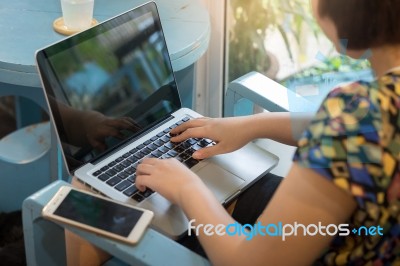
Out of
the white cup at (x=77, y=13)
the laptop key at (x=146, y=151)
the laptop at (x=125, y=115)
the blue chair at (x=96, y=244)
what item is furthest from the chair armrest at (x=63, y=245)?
the white cup at (x=77, y=13)

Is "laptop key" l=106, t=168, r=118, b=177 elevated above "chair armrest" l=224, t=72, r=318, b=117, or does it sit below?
below

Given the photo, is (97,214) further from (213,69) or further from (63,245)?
(213,69)

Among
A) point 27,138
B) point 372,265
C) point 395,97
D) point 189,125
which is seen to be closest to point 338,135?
point 395,97

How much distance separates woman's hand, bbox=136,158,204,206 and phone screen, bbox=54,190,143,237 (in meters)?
0.06

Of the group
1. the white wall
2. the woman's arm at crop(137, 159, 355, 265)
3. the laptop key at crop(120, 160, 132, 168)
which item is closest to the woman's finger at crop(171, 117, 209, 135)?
the laptop key at crop(120, 160, 132, 168)

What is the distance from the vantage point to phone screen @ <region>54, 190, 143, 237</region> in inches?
28.1

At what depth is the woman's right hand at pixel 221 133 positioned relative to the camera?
3.08 feet

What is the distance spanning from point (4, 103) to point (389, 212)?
1453mm

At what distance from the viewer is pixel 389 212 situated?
0.64 m

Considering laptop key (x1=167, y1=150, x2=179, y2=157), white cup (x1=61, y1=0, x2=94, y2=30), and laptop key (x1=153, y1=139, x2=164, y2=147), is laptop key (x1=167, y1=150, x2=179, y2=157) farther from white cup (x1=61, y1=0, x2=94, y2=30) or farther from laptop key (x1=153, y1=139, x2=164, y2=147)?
white cup (x1=61, y1=0, x2=94, y2=30)

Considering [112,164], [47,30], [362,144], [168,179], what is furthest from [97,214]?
[47,30]

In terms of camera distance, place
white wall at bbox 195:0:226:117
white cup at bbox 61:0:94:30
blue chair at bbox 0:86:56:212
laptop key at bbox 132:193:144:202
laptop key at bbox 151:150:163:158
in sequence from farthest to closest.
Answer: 1. white wall at bbox 195:0:226:117
2. blue chair at bbox 0:86:56:212
3. white cup at bbox 61:0:94:30
4. laptop key at bbox 151:150:163:158
5. laptop key at bbox 132:193:144:202

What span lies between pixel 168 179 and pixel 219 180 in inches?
6.4

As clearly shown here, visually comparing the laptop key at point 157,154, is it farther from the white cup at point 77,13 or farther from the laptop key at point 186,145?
the white cup at point 77,13
